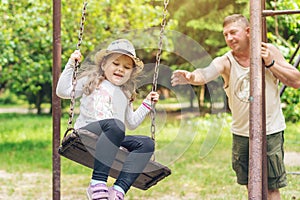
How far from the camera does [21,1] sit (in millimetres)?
9195

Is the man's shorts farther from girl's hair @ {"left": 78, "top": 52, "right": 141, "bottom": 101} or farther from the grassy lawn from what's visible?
girl's hair @ {"left": 78, "top": 52, "right": 141, "bottom": 101}

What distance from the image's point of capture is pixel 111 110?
10.9ft

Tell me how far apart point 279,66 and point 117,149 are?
110 centimetres

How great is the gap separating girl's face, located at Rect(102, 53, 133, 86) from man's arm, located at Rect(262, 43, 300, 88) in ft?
2.58

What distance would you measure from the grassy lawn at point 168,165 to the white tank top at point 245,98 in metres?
0.31

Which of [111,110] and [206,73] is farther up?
[206,73]

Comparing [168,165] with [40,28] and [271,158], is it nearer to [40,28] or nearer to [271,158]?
[271,158]

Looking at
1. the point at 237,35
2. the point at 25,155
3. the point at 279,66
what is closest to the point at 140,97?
the point at 237,35

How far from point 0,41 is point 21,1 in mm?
1161

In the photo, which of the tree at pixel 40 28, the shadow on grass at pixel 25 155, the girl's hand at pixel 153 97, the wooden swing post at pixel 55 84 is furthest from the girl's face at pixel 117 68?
the shadow on grass at pixel 25 155

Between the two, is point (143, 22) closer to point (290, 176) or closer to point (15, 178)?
point (15, 178)

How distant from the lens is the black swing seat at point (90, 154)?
10.1ft

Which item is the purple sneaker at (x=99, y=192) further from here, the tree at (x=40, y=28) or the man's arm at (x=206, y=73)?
the tree at (x=40, y=28)

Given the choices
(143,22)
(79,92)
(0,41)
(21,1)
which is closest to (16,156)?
(0,41)
